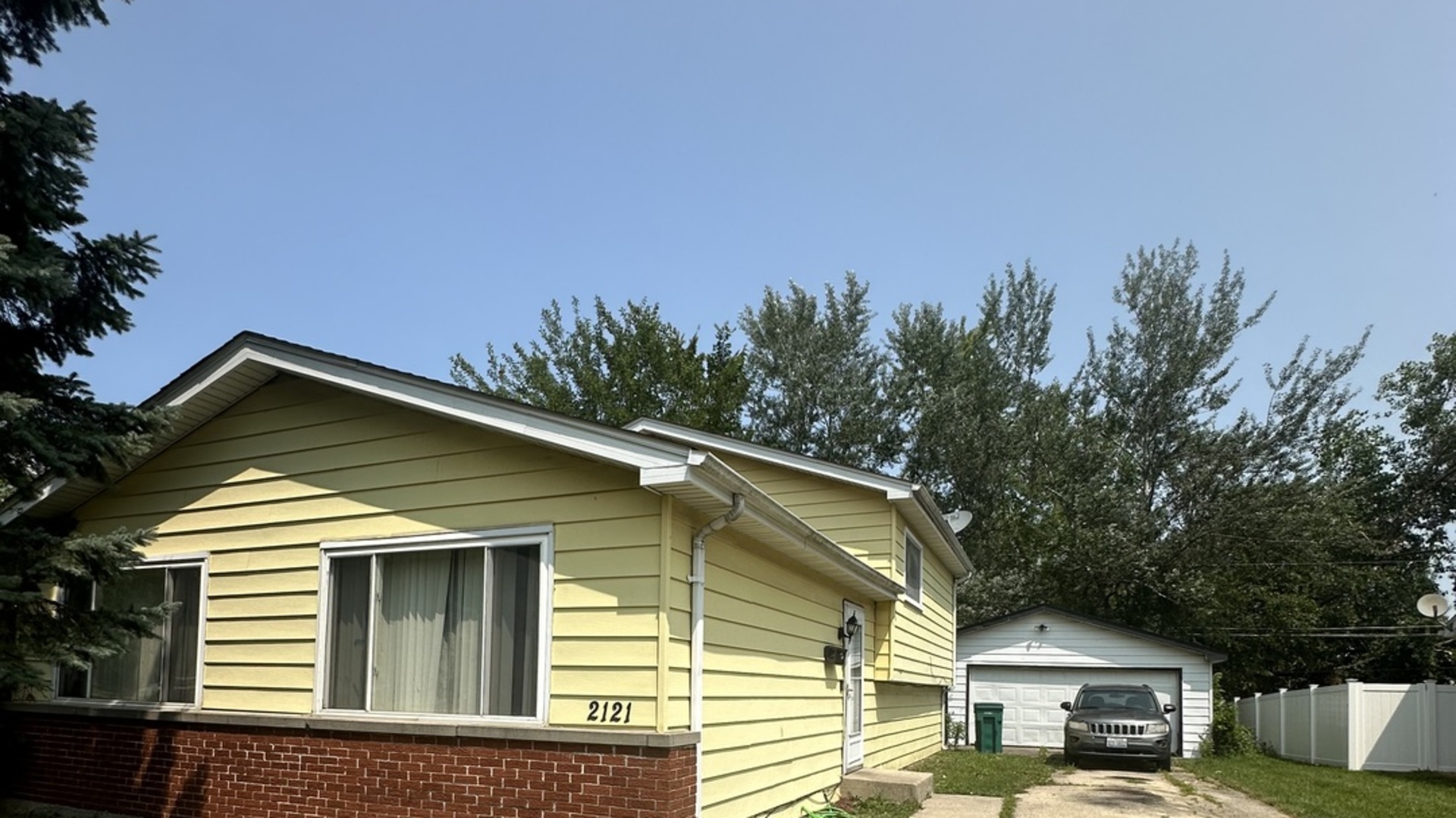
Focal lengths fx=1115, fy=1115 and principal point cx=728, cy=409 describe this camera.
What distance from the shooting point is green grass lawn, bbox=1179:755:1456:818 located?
12812 mm

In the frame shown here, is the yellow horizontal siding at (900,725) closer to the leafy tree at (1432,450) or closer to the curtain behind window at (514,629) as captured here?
the curtain behind window at (514,629)

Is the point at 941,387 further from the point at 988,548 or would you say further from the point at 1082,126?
the point at 1082,126

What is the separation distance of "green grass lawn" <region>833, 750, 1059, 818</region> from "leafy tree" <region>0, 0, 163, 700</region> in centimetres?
714

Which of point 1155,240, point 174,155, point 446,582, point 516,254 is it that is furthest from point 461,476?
point 1155,240

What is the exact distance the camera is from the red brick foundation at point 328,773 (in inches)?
287

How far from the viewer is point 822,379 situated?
3603 centimetres

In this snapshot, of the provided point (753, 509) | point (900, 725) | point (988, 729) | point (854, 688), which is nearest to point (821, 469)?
point (854, 688)

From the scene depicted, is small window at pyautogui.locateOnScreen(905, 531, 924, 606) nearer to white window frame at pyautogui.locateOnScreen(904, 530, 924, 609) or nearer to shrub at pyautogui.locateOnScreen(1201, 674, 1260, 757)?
white window frame at pyautogui.locateOnScreen(904, 530, 924, 609)

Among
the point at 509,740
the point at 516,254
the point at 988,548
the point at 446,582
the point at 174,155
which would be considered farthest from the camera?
the point at 988,548

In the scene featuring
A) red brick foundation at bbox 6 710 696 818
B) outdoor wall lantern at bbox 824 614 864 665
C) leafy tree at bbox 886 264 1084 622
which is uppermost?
leafy tree at bbox 886 264 1084 622

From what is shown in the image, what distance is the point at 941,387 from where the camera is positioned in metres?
36.4

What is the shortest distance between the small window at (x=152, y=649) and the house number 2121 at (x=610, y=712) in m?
3.94

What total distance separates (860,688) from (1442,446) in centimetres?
3043

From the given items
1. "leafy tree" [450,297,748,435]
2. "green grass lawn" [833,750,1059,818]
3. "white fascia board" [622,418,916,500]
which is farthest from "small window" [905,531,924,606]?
"leafy tree" [450,297,748,435]
